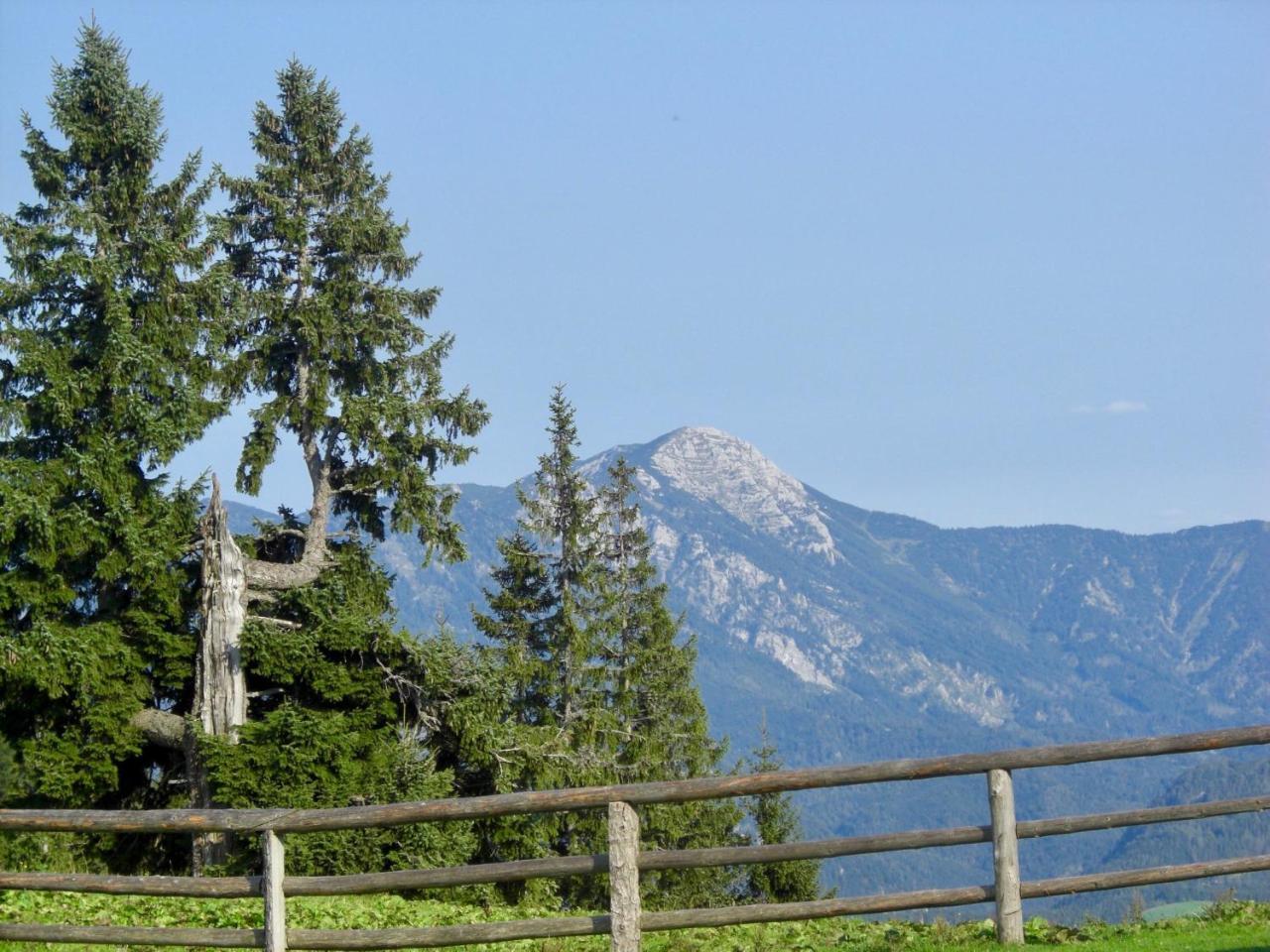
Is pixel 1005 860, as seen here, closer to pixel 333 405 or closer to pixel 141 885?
pixel 141 885

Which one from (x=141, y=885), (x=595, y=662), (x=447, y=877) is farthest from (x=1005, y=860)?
(x=595, y=662)

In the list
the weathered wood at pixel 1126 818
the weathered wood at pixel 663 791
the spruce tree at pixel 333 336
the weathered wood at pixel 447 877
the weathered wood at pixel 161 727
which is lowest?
the weathered wood at pixel 447 877

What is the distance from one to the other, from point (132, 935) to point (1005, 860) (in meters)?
8.17

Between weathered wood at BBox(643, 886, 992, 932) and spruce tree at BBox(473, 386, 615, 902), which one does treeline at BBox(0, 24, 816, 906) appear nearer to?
spruce tree at BBox(473, 386, 615, 902)

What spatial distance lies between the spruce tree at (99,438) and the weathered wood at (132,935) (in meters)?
16.8

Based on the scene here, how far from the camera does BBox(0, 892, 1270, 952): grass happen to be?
13.1 meters

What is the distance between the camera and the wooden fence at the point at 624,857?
1217 cm

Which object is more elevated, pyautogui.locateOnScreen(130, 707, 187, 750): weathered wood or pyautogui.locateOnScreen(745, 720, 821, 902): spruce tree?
pyautogui.locateOnScreen(130, 707, 187, 750): weathered wood

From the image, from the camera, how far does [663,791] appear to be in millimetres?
12008

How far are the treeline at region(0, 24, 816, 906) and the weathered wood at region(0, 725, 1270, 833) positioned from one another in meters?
13.1

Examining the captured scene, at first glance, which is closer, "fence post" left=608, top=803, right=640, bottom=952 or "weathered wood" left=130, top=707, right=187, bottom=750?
"fence post" left=608, top=803, right=640, bottom=952

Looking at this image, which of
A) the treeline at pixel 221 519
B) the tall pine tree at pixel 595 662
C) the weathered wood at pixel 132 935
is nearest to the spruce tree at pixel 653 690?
the tall pine tree at pixel 595 662

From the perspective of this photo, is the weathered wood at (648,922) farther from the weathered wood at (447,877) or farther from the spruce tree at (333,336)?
the spruce tree at (333,336)

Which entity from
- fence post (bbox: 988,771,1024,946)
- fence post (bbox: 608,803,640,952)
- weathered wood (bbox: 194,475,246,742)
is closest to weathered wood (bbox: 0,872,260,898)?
fence post (bbox: 608,803,640,952)
